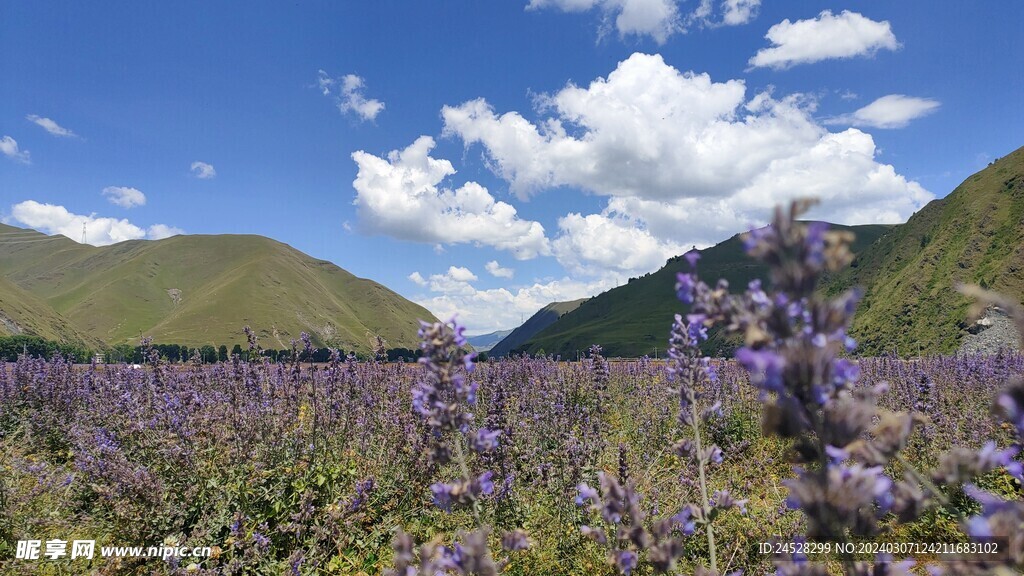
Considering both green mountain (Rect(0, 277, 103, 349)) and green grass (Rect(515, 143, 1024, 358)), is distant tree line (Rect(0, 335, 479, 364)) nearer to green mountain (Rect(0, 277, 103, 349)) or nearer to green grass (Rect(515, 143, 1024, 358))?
green grass (Rect(515, 143, 1024, 358))

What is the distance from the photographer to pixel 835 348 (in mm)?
1355

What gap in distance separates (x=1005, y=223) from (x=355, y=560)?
10355cm

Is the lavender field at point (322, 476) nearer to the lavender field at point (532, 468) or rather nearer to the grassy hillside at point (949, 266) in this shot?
the lavender field at point (532, 468)

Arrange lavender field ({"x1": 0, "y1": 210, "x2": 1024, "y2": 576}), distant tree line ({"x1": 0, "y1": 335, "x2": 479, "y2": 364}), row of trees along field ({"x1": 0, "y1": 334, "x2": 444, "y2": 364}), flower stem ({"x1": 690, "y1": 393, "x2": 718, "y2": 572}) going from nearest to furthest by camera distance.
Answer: lavender field ({"x1": 0, "y1": 210, "x2": 1024, "y2": 576})
flower stem ({"x1": 690, "y1": 393, "x2": 718, "y2": 572})
distant tree line ({"x1": 0, "y1": 335, "x2": 479, "y2": 364})
row of trees along field ({"x1": 0, "y1": 334, "x2": 444, "y2": 364})

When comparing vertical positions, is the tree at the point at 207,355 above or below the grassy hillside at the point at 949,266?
below

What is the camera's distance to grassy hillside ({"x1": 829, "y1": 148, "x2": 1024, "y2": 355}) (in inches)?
2549

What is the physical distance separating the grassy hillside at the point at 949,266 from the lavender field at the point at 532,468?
7105 cm

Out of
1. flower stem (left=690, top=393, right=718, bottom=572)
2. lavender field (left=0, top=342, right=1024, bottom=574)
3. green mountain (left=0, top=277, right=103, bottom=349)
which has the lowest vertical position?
lavender field (left=0, top=342, right=1024, bottom=574)

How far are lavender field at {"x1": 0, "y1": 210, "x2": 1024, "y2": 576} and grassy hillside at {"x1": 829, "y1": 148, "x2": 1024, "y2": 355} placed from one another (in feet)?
233

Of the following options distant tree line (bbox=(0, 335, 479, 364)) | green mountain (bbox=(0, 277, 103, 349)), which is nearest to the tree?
distant tree line (bbox=(0, 335, 479, 364))

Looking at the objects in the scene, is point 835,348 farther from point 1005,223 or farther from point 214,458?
point 1005,223

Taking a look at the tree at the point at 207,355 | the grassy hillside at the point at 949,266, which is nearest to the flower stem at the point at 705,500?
the tree at the point at 207,355

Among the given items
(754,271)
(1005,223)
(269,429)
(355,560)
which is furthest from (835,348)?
(754,271)

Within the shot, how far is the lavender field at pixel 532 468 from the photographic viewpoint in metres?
1.44
